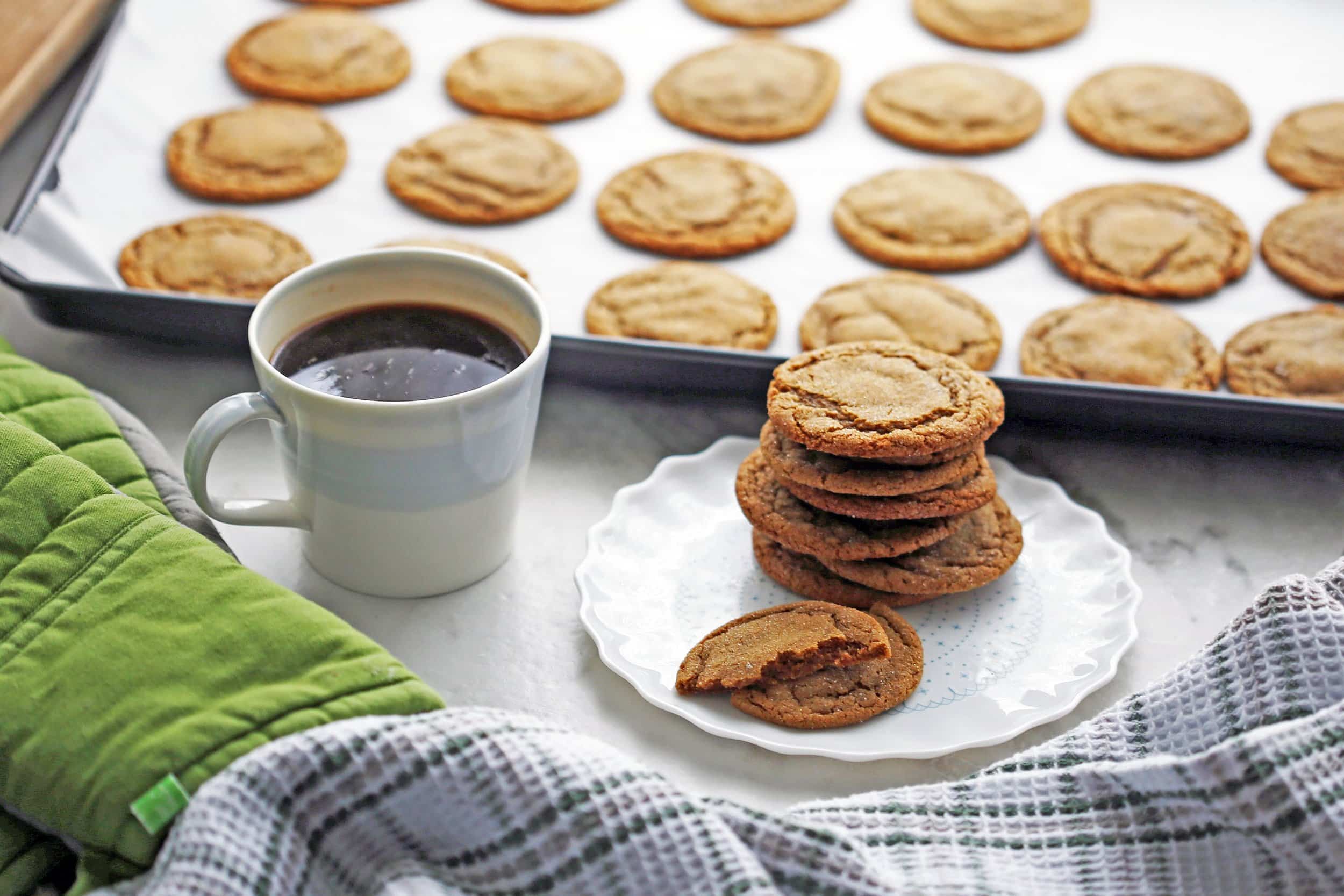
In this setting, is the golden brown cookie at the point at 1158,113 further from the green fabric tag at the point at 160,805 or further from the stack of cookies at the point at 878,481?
the green fabric tag at the point at 160,805

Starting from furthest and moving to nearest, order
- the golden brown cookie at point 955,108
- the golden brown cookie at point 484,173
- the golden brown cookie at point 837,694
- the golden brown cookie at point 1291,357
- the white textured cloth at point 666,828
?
the golden brown cookie at point 955,108, the golden brown cookie at point 484,173, the golden brown cookie at point 1291,357, the golden brown cookie at point 837,694, the white textured cloth at point 666,828

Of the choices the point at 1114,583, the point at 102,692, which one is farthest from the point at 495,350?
the point at 1114,583

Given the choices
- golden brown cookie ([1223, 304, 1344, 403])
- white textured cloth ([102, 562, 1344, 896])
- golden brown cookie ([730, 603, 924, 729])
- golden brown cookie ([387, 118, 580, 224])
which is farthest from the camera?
golden brown cookie ([387, 118, 580, 224])

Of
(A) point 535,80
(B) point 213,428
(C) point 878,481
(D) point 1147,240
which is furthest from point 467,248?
(D) point 1147,240

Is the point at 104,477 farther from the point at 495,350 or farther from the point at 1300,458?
the point at 1300,458

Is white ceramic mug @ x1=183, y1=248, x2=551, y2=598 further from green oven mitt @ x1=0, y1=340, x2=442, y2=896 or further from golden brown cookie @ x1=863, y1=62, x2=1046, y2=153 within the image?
golden brown cookie @ x1=863, y1=62, x2=1046, y2=153

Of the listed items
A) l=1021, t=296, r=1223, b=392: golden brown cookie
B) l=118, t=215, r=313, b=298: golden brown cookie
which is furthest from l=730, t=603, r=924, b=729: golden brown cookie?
l=118, t=215, r=313, b=298: golden brown cookie

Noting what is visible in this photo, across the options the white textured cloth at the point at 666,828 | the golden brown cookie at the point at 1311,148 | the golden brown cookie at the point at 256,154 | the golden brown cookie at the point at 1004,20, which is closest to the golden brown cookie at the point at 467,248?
the golden brown cookie at the point at 256,154
